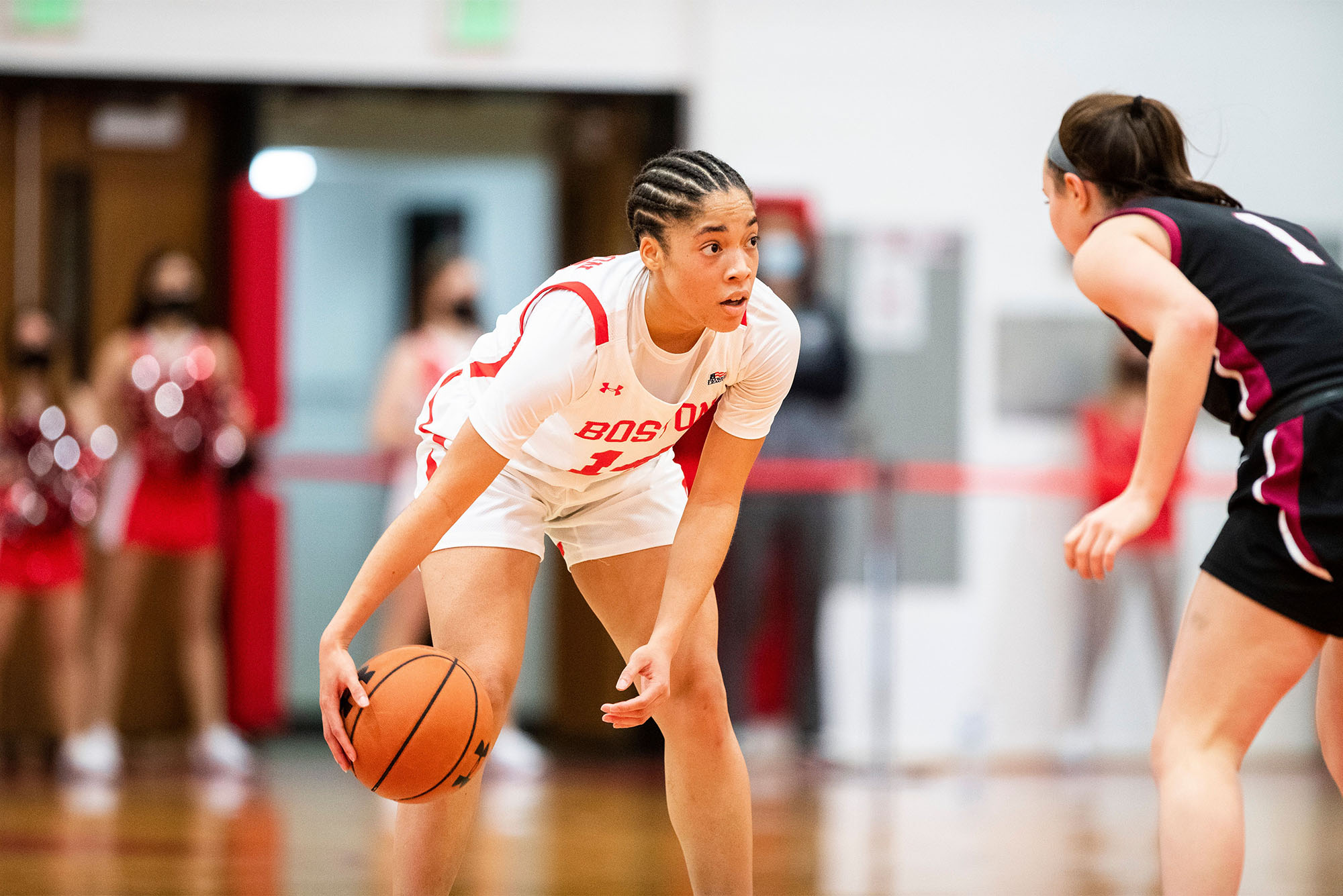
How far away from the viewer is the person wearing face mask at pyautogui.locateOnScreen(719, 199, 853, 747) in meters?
5.36

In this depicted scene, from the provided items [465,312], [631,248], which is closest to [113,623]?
[465,312]

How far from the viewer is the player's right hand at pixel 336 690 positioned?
2.03 metres

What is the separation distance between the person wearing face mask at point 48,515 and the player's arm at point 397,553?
11.4 feet

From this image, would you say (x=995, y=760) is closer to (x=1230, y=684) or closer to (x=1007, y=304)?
(x=1007, y=304)

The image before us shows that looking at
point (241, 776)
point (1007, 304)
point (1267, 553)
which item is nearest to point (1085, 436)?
point (1007, 304)

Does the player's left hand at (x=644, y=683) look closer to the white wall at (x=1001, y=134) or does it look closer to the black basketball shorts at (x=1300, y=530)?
the black basketball shorts at (x=1300, y=530)

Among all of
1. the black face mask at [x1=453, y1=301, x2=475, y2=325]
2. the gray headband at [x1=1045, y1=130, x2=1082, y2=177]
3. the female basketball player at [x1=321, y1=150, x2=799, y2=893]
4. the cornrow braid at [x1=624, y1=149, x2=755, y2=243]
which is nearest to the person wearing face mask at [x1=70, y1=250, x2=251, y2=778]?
the black face mask at [x1=453, y1=301, x2=475, y2=325]

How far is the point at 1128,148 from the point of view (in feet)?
6.89

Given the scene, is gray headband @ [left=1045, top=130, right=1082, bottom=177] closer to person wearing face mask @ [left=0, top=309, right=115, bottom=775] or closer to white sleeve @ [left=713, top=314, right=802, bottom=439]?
white sleeve @ [left=713, top=314, right=802, bottom=439]

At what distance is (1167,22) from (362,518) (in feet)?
13.9

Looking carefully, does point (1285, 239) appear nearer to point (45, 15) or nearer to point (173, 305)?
point (173, 305)

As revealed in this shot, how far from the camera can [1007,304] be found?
602 cm

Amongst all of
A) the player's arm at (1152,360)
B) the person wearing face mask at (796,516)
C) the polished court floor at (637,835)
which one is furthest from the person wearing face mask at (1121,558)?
the player's arm at (1152,360)

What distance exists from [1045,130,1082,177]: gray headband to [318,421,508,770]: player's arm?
998mm
